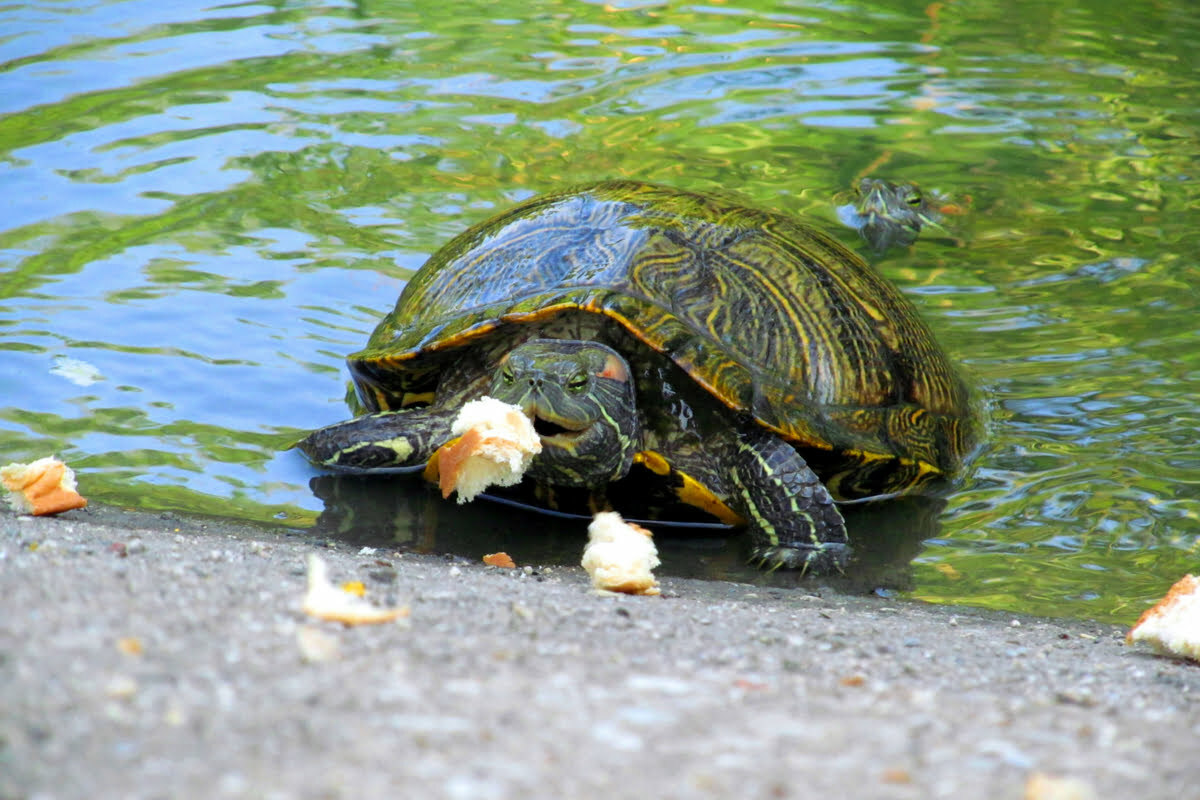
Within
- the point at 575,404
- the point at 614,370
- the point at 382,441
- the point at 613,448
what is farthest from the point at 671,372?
the point at 382,441

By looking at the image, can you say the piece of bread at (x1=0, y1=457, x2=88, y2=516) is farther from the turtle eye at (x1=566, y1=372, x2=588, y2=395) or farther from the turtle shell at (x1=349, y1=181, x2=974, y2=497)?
the turtle eye at (x1=566, y1=372, x2=588, y2=395)

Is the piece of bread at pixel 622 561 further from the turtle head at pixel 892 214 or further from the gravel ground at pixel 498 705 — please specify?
the turtle head at pixel 892 214

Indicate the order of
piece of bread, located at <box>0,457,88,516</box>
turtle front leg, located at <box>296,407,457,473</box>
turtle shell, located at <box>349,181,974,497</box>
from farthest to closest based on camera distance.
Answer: turtle front leg, located at <box>296,407,457,473</box>
turtle shell, located at <box>349,181,974,497</box>
piece of bread, located at <box>0,457,88,516</box>

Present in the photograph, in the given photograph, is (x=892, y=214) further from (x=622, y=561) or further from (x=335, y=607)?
(x=335, y=607)

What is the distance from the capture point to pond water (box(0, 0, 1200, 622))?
14.6ft

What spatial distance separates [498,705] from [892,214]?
6.19 m

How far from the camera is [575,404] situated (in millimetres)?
3893

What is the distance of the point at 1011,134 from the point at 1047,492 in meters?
Answer: 5.13

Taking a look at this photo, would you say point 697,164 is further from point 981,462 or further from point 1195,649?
point 1195,649

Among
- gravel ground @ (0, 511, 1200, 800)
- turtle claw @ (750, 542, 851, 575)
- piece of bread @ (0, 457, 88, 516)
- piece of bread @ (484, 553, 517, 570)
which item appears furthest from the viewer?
turtle claw @ (750, 542, 851, 575)

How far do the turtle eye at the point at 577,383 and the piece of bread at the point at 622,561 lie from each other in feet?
1.76

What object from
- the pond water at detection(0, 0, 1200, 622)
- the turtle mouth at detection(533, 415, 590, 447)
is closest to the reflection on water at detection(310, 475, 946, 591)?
the pond water at detection(0, 0, 1200, 622)

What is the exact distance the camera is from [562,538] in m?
4.27

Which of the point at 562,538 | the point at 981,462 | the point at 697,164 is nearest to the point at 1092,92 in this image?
the point at 697,164
